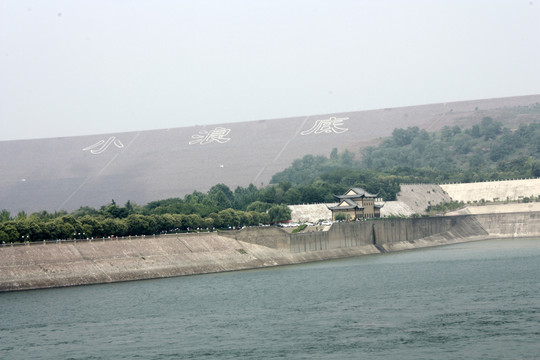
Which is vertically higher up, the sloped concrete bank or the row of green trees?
the row of green trees

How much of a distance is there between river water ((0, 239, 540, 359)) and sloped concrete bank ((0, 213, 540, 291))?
254 cm

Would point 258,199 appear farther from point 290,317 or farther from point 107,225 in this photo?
point 290,317

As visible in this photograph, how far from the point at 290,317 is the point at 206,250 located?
114 ft

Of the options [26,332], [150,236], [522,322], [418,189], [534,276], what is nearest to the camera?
[522,322]

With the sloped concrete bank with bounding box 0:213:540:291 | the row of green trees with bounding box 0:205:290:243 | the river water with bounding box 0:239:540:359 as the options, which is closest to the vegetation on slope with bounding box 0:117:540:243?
the row of green trees with bounding box 0:205:290:243

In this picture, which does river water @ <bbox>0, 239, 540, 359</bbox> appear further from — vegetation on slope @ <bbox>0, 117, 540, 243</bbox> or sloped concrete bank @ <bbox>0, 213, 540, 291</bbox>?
vegetation on slope @ <bbox>0, 117, 540, 243</bbox>

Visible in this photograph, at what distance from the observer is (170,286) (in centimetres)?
6875

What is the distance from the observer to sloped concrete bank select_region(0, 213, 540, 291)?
69.4 meters

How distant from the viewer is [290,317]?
51.7 m

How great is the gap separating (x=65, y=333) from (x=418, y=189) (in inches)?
4499

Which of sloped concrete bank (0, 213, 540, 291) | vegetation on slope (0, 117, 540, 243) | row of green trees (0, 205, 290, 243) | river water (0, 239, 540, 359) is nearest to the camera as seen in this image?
river water (0, 239, 540, 359)

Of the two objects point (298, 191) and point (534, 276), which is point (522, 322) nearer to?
point (534, 276)

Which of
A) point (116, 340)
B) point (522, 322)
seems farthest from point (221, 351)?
point (522, 322)

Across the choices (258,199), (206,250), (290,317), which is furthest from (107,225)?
(258,199)
